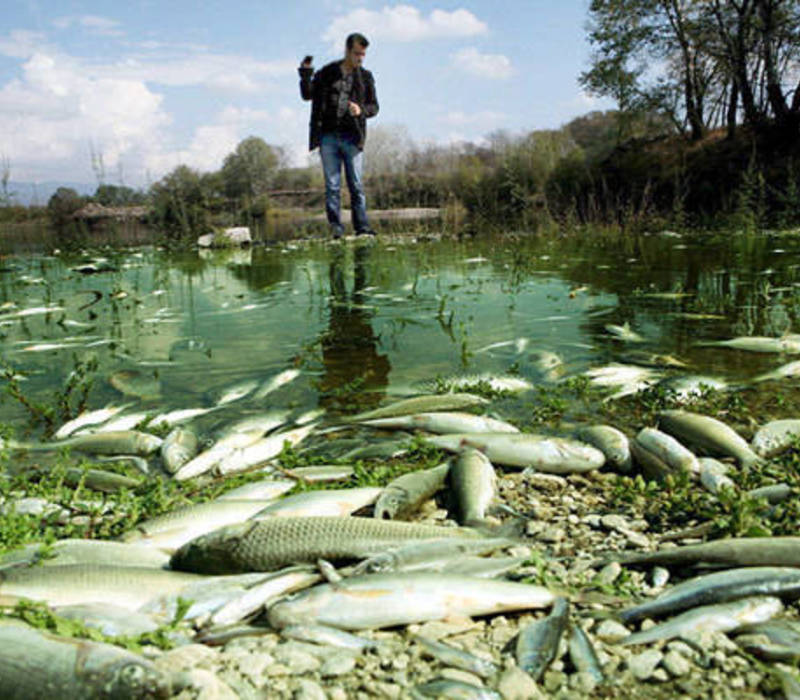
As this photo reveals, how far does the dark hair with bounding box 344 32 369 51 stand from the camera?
10703 millimetres

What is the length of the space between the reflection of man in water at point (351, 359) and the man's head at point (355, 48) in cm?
570

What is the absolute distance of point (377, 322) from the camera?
5727 mm

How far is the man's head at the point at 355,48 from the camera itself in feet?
35.2

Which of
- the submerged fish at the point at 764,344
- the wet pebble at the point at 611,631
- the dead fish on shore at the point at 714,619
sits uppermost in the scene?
the submerged fish at the point at 764,344

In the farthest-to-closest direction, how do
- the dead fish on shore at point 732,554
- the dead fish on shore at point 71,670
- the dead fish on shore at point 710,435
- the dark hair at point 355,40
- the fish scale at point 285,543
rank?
the dark hair at point 355,40 → the dead fish on shore at point 710,435 → the fish scale at point 285,543 → the dead fish on shore at point 732,554 → the dead fish on shore at point 71,670

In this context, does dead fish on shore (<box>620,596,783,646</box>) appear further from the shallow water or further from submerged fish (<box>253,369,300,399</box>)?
A: submerged fish (<box>253,369,300,399</box>)

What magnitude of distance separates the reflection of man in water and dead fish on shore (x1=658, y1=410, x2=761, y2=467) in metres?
1.60

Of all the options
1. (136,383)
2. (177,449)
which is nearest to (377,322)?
(136,383)

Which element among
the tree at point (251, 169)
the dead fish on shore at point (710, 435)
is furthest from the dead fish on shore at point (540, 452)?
the tree at point (251, 169)

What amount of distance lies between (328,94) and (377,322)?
23.0 feet

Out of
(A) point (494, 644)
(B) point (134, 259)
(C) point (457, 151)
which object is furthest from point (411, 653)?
(C) point (457, 151)

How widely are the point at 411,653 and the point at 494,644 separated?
208mm

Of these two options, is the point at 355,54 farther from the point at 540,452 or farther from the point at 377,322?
the point at 540,452

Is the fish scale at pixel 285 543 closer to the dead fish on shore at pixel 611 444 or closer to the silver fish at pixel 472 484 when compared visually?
the silver fish at pixel 472 484
